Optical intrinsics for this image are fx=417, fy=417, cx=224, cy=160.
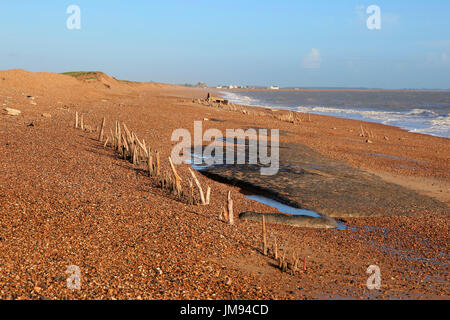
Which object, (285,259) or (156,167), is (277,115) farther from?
(285,259)

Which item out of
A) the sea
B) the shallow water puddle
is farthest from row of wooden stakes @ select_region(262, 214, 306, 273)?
the sea

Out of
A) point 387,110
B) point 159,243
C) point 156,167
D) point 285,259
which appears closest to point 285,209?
point 285,259

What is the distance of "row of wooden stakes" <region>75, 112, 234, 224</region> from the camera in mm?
11094

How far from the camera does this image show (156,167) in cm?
1331

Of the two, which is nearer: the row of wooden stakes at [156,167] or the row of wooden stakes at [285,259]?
the row of wooden stakes at [285,259]

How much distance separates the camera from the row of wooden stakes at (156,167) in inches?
437

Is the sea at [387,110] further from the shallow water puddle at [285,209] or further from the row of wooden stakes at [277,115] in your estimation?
the shallow water puddle at [285,209]

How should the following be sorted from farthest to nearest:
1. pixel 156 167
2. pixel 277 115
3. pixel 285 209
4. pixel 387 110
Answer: pixel 387 110, pixel 277 115, pixel 156 167, pixel 285 209

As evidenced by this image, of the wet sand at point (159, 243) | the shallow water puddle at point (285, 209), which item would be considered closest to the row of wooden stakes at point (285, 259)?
the wet sand at point (159, 243)

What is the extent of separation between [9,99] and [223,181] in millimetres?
22825

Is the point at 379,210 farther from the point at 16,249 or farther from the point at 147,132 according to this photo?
the point at 147,132

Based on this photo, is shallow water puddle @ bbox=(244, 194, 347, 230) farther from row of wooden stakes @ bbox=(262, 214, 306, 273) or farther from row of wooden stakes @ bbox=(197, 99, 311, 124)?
row of wooden stakes @ bbox=(197, 99, 311, 124)

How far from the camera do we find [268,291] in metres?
6.65
